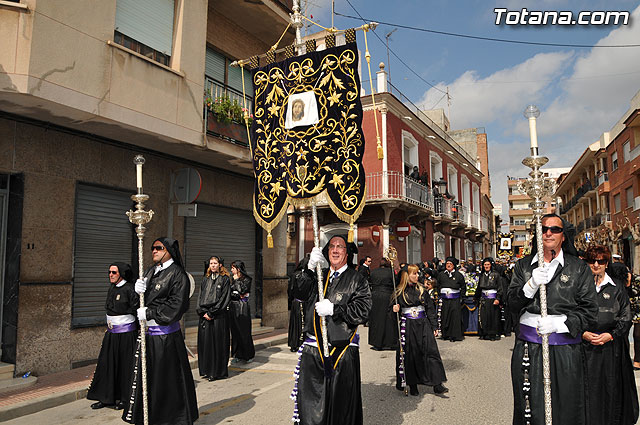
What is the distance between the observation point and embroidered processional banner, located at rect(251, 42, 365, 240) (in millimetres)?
5113

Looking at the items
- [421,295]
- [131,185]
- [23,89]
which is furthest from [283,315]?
[23,89]

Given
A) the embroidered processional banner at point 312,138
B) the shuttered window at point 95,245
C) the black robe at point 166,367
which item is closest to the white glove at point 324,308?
the embroidered processional banner at point 312,138

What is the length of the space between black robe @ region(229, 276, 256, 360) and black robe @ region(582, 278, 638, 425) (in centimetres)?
631

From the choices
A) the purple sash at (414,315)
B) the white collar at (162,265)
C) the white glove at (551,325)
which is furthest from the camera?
the purple sash at (414,315)

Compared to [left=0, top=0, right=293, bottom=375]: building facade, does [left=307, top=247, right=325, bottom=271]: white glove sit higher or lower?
lower

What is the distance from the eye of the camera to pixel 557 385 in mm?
3748

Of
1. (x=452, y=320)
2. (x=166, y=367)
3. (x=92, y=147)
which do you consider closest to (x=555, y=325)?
(x=166, y=367)

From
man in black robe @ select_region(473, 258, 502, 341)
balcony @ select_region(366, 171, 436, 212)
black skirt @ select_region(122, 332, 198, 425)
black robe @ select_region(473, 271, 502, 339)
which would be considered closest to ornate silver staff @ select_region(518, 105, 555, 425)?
black skirt @ select_region(122, 332, 198, 425)

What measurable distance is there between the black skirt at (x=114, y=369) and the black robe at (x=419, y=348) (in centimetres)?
391

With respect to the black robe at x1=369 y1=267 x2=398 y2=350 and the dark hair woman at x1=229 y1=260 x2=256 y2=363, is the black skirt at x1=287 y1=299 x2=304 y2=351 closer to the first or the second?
the dark hair woman at x1=229 y1=260 x2=256 y2=363

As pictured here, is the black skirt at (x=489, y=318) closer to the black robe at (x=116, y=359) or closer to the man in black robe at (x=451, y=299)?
the man in black robe at (x=451, y=299)

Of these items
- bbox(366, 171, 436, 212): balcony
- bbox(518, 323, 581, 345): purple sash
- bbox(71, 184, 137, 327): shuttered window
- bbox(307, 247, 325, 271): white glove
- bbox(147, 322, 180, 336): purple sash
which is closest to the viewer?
bbox(518, 323, 581, 345): purple sash

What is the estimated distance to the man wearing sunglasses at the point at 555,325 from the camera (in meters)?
3.68

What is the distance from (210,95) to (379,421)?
8066 millimetres
